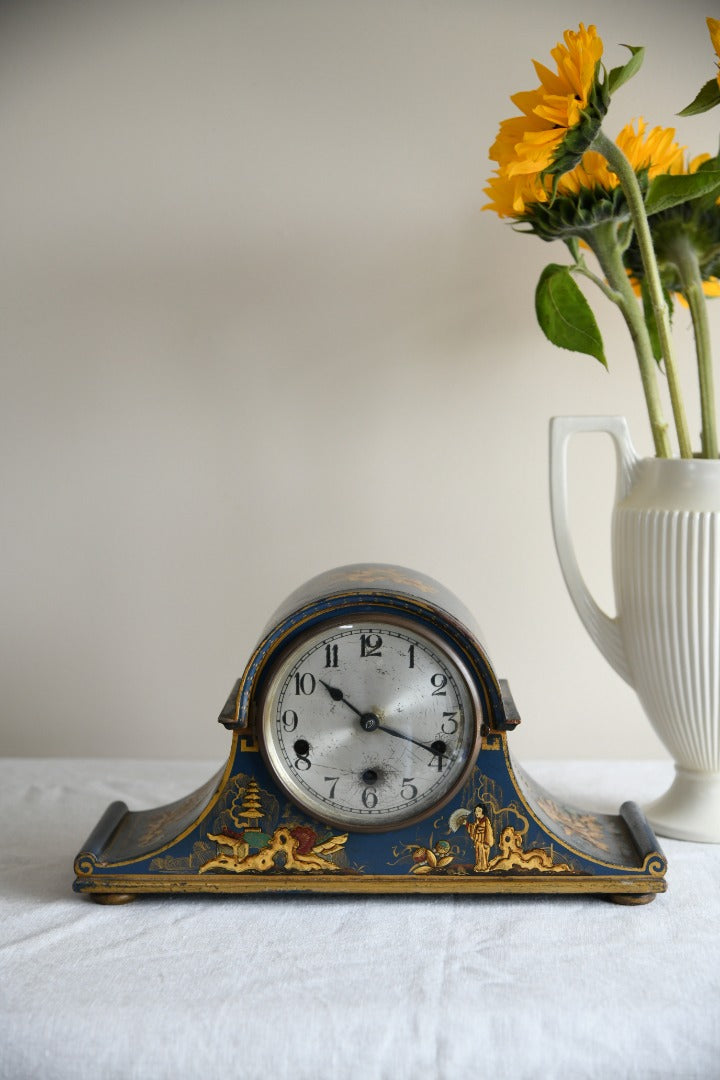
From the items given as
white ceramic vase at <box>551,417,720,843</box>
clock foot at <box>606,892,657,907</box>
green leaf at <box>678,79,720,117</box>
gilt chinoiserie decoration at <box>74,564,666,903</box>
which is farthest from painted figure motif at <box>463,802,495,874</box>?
green leaf at <box>678,79,720,117</box>

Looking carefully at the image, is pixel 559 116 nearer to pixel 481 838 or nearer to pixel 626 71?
pixel 626 71

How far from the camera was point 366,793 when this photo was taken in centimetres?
81

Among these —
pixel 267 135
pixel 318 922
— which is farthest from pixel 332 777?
pixel 267 135

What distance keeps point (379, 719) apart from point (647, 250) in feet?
1.56

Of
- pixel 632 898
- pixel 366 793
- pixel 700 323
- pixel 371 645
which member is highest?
pixel 700 323

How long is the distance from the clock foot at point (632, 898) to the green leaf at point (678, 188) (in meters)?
0.59

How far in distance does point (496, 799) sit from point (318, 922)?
17 cm

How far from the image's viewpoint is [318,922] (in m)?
0.79

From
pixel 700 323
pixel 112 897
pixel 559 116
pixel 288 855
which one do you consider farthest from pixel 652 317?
pixel 112 897

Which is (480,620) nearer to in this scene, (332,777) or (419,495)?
(419,495)

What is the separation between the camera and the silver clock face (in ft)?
Answer: 2.64

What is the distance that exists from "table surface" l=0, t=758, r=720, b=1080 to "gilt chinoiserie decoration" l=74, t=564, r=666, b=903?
0.03m

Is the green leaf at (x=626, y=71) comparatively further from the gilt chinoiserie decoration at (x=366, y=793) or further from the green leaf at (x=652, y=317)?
the gilt chinoiserie decoration at (x=366, y=793)

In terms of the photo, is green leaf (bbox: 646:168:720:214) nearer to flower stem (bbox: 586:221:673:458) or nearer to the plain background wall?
flower stem (bbox: 586:221:673:458)
